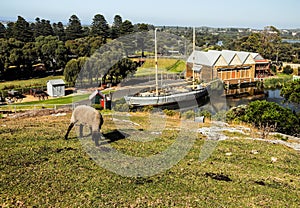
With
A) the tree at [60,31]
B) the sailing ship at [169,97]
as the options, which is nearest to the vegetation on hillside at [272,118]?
the sailing ship at [169,97]

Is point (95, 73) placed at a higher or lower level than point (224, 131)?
higher

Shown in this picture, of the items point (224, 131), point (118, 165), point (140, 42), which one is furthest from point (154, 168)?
point (140, 42)

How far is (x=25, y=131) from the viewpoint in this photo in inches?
611

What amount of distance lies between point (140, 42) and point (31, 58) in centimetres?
1975

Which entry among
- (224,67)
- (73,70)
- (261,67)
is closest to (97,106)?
(73,70)

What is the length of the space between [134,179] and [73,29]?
7313 centimetres

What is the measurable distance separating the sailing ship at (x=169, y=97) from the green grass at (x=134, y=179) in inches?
1031

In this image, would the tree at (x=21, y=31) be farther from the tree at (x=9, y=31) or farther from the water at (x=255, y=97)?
the water at (x=255, y=97)

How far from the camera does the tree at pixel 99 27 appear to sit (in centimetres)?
7488

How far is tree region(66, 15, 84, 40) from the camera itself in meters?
77.8

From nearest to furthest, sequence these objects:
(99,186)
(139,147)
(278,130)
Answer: (99,186) → (139,147) → (278,130)

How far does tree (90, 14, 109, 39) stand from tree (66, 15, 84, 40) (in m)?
4.97

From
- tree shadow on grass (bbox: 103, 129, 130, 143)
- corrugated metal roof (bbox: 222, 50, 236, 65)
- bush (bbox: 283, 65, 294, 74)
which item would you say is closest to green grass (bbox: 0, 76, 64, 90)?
corrugated metal roof (bbox: 222, 50, 236, 65)

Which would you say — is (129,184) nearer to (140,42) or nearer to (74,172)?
(74,172)
